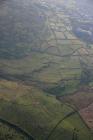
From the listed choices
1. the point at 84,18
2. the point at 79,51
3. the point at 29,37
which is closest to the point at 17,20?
the point at 29,37

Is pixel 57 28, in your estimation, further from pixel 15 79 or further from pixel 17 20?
pixel 15 79

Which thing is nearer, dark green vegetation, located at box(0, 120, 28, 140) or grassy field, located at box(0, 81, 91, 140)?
dark green vegetation, located at box(0, 120, 28, 140)

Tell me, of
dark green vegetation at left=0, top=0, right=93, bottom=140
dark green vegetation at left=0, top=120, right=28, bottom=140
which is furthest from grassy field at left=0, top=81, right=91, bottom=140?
dark green vegetation at left=0, top=120, right=28, bottom=140

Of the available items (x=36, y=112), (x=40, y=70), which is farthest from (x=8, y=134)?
(x=40, y=70)

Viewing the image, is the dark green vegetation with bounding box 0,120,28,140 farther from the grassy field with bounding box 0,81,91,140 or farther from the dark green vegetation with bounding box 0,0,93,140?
the grassy field with bounding box 0,81,91,140

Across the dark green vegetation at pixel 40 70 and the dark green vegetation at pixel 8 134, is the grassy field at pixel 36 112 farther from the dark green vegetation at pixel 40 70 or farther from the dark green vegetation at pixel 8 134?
the dark green vegetation at pixel 8 134

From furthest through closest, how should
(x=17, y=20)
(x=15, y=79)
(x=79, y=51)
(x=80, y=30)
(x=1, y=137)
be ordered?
(x=80, y=30), (x=17, y=20), (x=79, y=51), (x=15, y=79), (x=1, y=137)

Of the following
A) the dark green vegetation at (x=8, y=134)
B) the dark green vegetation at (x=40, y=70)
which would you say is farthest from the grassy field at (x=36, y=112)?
the dark green vegetation at (x=8, y=134)

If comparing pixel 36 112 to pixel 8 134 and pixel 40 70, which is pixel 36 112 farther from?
pixel 40 70

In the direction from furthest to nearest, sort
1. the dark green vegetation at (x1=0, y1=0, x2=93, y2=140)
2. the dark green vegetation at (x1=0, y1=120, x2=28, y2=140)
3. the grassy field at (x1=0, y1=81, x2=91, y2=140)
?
the dark green vegetation at (x1=0, y1=0, x2=93, y2=140) < the grassy field at (x1=0, y1=81, x2=91, y2=140) < the dark green vegetation at (x1=0, y1=120, x2=28, y2=140)
